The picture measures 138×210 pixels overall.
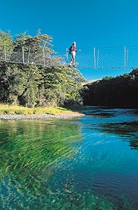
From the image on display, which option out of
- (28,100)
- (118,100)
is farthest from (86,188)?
(118,100)

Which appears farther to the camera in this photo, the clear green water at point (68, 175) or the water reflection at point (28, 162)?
the water reflection at point (28, 162)

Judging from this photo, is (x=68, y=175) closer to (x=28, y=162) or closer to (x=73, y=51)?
(x=28, y=162)

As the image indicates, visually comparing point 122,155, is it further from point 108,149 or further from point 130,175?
point 130,175

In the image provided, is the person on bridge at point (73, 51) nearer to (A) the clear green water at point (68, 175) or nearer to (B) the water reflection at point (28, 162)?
(B) the water reflection at point (28, 162)

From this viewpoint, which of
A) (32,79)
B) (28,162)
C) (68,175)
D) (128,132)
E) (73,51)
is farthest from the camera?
(32,79)

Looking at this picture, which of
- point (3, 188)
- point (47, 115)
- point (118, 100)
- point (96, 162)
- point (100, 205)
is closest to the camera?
point (100, 205)

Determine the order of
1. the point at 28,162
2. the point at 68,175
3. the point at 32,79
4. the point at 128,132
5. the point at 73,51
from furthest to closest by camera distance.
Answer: the point at 32,79 → the point at 128,132 → the point at 73,51 → the point at 28,162 → the point at 68,175

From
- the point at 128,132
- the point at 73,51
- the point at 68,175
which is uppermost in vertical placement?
the point at 73,51

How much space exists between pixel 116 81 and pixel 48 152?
5109cm

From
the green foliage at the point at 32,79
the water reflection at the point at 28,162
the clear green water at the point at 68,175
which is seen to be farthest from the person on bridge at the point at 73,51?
the green foliage at the point at 32,79

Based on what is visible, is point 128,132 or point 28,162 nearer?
point 28,162

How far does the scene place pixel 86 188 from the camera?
4.95 meters

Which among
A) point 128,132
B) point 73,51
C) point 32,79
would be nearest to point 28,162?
point 73,51

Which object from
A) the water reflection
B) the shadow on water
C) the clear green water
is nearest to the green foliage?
the shadow on water
